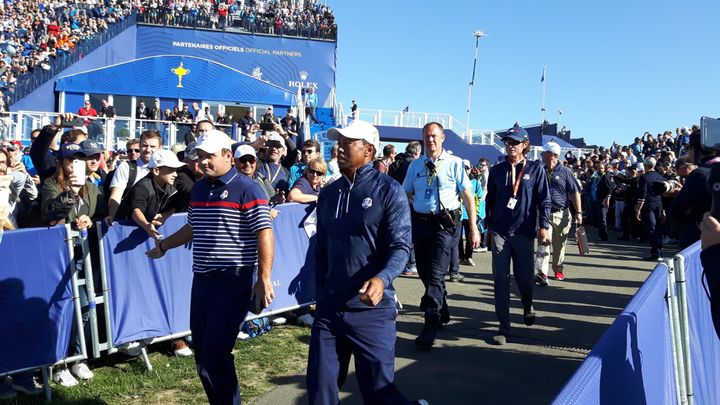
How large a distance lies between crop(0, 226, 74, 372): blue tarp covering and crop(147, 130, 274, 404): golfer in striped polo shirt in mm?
1700

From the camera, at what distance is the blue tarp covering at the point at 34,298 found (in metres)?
5.36

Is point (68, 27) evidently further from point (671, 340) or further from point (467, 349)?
point (671, 340)

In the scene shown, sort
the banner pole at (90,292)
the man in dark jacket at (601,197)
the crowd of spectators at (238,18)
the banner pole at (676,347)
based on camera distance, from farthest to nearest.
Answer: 1. the crowd of spectators at (238,18)
2. the man in dark jacket at (601,197)
3. the banner pole at (90,292)
4. the banner pole at (676,347)

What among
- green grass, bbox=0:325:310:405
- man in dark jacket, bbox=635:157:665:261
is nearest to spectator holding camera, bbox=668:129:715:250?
green grass, bbox=0:325:310:405

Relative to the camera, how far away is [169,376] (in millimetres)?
5977

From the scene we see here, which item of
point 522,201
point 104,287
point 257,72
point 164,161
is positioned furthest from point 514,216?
point 257,72

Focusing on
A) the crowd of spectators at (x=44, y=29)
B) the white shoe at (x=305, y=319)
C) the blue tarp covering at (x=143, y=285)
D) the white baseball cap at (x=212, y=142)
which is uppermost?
the crowd of spectators at (x=44, y=29)

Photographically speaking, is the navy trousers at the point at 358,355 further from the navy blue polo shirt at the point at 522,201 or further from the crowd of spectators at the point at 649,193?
the navy blue polo shirt at the point at 522,201

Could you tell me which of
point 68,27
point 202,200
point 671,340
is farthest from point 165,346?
point 68,27

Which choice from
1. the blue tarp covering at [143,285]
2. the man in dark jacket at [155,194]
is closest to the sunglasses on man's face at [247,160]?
the man in dark jacket at [155,194]

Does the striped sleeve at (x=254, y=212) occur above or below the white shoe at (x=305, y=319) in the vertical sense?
above

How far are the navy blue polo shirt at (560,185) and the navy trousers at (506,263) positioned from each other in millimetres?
3591

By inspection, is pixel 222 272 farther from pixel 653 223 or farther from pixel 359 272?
pixel 653 223

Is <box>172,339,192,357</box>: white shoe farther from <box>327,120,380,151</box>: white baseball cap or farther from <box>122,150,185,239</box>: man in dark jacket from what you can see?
<box>327,120,380,151</box>: white baseball cap
